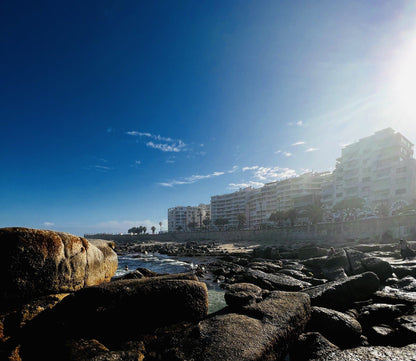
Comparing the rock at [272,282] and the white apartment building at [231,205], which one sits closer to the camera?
the rock at [272,282]

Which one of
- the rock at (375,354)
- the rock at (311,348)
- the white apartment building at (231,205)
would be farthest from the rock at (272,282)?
the white apartment building at (231,205)

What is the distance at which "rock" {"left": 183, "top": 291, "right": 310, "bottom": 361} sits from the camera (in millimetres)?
3369

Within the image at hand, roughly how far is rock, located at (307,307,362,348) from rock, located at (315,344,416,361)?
746mm

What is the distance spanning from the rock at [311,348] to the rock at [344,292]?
2228 millimetres

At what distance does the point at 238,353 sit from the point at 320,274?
1066 cm

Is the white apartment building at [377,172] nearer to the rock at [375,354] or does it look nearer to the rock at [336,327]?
the rock at [336,327]

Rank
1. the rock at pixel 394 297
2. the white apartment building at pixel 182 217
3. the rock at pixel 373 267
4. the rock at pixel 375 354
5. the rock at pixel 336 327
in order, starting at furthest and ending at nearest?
the white apartment building at pixel 182 217
the rock at pixel 373 267
the rock at pixel 394 297
the rock at pixel 336 327
the rock at pixel 375 354

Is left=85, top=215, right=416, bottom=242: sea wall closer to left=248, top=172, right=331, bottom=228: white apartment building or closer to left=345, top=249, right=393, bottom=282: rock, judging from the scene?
left=345, top=249, right=393, bottom=282: rock

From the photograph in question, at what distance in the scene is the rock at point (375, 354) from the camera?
3.57 metres

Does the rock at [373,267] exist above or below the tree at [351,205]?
below

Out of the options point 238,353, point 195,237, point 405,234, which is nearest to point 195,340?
point 238,353

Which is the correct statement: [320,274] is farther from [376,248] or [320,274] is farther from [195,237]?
[195,237]

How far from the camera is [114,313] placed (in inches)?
176

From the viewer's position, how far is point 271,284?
8898mm
